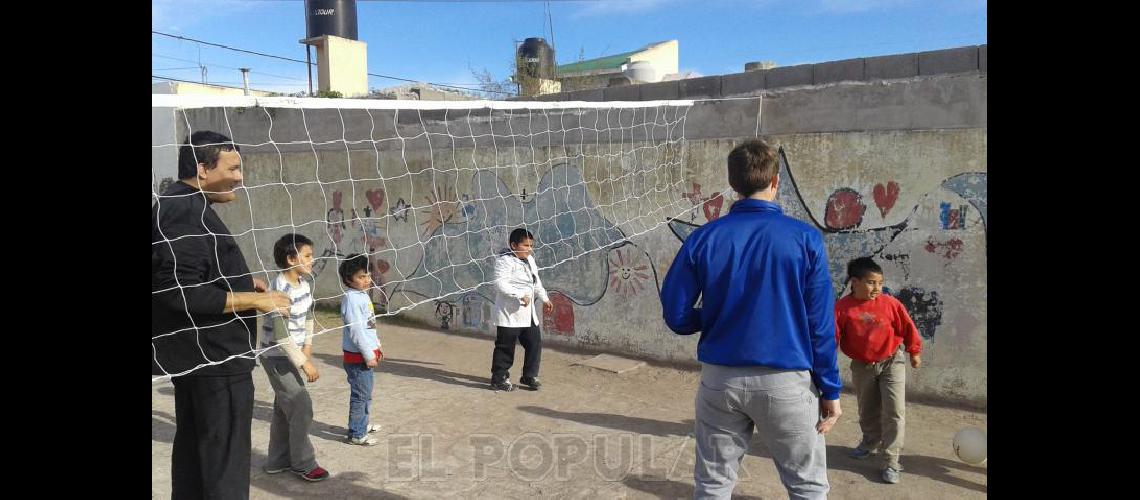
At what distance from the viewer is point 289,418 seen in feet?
13.0

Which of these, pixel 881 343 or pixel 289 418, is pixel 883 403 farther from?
pixel 289 418

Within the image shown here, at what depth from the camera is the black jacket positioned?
2.63m

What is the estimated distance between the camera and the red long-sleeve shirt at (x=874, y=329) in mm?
3928

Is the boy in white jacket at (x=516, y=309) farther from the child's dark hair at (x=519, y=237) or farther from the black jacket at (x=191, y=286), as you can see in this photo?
the black jacket at (x=191, y=286)

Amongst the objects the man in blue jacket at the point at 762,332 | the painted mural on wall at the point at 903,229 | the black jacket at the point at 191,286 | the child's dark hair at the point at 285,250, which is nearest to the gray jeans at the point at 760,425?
the man in blue jacket at the point at 762,332

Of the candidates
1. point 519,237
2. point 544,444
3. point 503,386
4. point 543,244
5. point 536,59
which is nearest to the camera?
point 544,444

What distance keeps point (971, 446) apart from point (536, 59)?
13897 millimetres

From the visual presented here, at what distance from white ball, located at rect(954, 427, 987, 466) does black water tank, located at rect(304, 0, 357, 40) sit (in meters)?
18.1

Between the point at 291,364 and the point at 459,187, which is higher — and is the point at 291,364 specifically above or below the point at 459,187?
below

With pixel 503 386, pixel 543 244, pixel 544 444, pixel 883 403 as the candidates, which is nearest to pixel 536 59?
pixel 543 244

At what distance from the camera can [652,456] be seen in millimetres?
4316

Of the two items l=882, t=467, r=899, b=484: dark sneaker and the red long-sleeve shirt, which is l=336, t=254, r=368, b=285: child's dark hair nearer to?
the red long-sleeve shirt

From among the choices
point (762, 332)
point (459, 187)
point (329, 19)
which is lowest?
point (762, 332)
